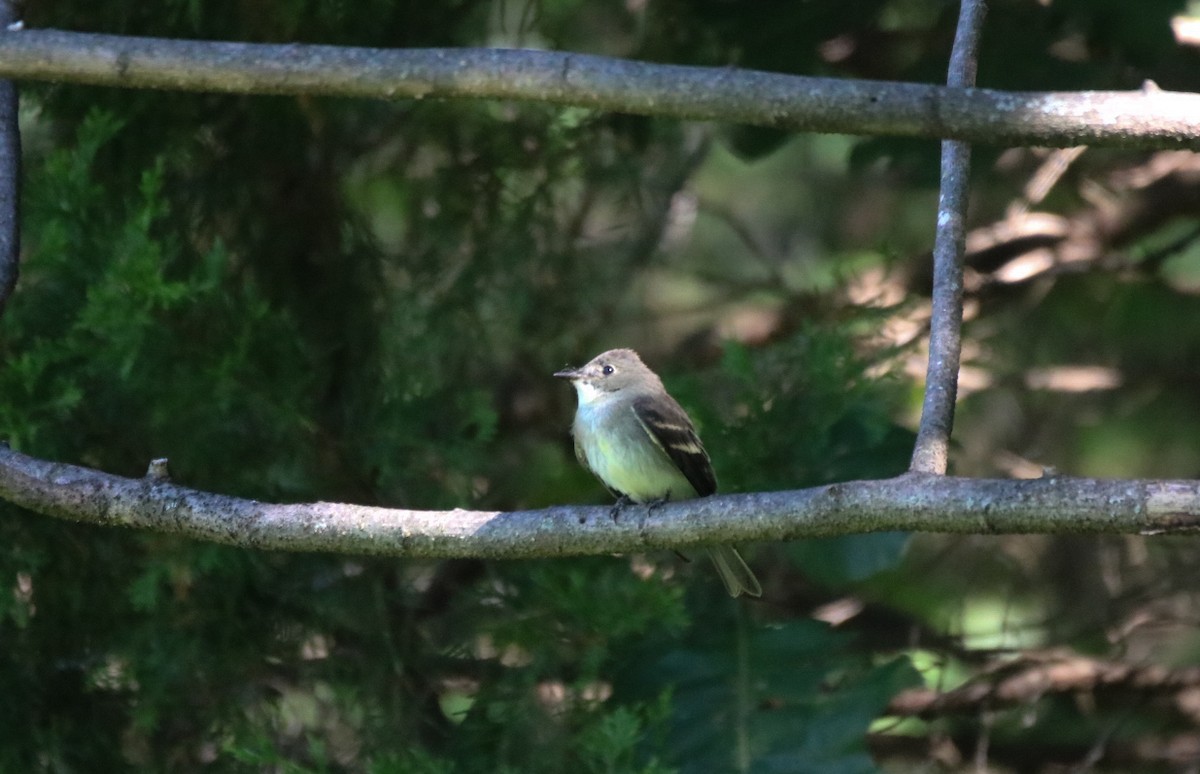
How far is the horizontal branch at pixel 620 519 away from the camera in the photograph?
2.81 m

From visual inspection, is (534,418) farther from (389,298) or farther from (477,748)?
(477,748)

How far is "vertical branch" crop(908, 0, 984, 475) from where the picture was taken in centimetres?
330

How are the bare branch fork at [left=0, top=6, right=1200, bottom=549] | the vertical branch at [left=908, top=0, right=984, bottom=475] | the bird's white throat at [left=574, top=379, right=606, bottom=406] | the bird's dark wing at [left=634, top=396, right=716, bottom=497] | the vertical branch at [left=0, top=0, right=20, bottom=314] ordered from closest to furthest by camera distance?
the bare branch fork at [left=0, top=6, right=1200, bottom=549] < the vertical branch at [left=908, top=0, right=984, bottom=475] < the vertical branch at [left=0, top=0, right=20, bottom=314] < the bird's dark wing at [left=634, top=396, right=716, bottom=497] < the bird's white throat at [left=574, top=379, right=606, bottom=406]

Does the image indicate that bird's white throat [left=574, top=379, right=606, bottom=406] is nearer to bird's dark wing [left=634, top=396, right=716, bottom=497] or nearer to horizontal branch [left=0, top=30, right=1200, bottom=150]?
bird's dark wing [left=634, top=396, right=716, bottom=497]

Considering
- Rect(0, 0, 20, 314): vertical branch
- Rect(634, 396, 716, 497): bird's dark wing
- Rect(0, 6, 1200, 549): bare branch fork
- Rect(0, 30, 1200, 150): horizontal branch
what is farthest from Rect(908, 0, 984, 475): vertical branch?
Rect(0, 0, 20, 314): vertical branch

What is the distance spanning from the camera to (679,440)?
4.97m

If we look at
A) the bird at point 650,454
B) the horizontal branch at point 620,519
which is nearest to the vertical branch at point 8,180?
the horizontal branch at point 620,519

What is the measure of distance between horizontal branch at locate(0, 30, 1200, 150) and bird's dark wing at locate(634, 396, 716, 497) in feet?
6.29

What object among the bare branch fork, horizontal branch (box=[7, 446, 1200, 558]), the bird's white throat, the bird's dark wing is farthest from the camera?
the bird's white throat

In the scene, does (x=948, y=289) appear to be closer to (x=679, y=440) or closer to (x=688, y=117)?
(x=688, y=117)

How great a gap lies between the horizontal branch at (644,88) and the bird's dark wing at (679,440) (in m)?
1.92

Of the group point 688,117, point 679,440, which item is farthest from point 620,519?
point 679,440

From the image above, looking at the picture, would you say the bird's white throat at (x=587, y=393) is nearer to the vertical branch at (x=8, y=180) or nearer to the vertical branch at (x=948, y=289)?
the vertical branch at (x=948, y=289)

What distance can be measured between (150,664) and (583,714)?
4.76 ft
